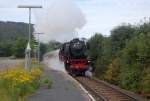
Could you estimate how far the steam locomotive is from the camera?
51.4 m

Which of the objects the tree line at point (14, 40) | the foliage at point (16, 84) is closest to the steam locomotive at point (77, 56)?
the foliage at point (16, 84)

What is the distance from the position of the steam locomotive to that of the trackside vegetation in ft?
5.86

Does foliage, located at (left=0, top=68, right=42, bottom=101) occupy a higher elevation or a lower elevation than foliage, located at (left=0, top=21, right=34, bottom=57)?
lower

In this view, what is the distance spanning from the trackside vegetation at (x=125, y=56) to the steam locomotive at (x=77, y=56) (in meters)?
1.79

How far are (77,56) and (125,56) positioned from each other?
16.2 m

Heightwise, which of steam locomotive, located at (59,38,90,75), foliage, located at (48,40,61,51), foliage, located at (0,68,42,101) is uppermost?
foliage, located at (48,40,61,51)

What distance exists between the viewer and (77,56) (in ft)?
172

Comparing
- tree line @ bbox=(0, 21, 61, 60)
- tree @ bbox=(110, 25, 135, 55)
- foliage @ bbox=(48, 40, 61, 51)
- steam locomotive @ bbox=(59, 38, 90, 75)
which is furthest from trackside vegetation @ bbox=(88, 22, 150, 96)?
tree line @ bbox=(0, 21, 61, 60)

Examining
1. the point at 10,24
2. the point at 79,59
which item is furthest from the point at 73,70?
the point at 10,24

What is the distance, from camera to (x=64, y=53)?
54906 millimetres

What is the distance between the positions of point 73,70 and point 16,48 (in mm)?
40508

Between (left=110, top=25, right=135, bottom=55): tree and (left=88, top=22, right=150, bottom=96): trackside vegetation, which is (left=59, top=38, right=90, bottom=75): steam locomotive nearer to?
(left=88, top=22, right=150, bottom=96): trackside vegetation

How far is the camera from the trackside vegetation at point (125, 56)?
3250 cm

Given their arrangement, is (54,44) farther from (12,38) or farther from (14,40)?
(12,38)
